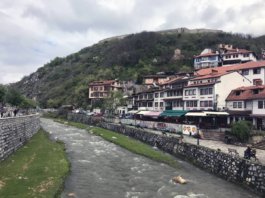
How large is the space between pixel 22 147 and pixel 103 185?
2139cm

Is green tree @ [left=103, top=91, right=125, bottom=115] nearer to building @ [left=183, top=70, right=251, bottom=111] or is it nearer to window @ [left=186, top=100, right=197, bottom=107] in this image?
building @ [left=183, top=70, right=251, bottom=111]

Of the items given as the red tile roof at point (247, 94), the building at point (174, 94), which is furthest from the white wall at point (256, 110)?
the building at point (174, 94)

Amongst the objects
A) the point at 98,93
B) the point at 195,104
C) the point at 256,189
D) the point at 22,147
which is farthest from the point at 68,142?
the point at 98,93

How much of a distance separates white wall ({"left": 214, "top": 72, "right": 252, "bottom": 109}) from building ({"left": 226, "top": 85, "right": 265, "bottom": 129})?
1132 mm

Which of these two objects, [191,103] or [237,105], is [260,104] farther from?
[191,103]

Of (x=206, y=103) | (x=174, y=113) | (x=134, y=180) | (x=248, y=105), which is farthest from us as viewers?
(x=174, y=113)

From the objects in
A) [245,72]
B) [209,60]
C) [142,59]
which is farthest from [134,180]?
[142,59]

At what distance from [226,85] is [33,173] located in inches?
1838

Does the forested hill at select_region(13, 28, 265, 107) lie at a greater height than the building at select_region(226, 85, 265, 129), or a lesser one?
greater

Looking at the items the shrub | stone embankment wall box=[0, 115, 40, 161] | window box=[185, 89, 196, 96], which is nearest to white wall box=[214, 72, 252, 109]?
window box=[185, 89, 196, 96]

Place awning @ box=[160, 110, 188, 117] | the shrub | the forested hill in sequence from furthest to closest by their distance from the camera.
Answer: the forested hill < awning @ box=[160, 110, 188, 117] < the shrub

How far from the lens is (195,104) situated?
2820 inches

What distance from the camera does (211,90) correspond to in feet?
221

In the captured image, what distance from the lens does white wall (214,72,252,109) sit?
2606 inches
